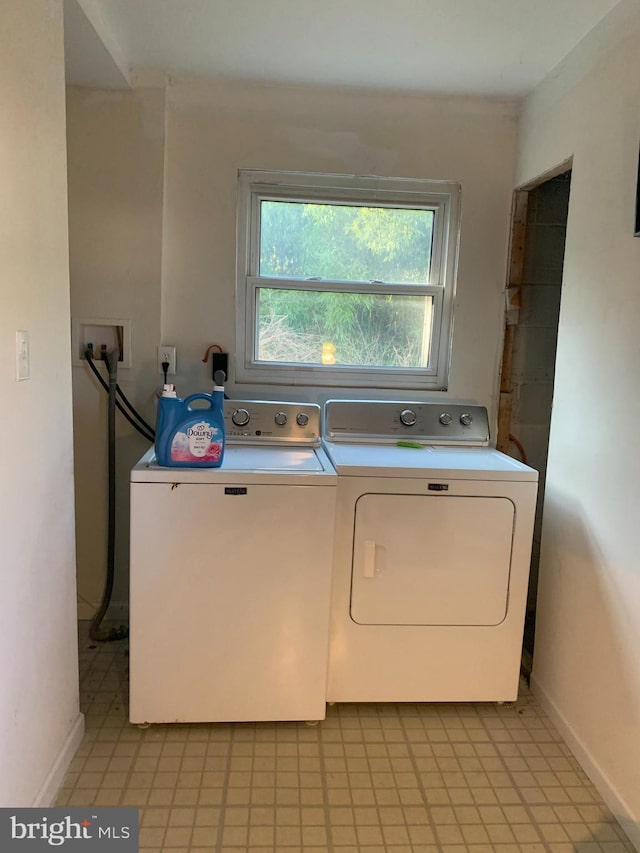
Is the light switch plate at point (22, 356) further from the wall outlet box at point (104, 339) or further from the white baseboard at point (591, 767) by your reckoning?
the white baseboard at point (591, 767)

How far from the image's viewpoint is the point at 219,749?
1.91 metres

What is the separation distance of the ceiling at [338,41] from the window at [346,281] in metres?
0.42

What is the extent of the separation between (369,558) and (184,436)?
73 centimetres

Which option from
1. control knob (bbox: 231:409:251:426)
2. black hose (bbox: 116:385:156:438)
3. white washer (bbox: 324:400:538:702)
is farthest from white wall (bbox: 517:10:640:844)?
black hose (bbox: 116:385:156:438)

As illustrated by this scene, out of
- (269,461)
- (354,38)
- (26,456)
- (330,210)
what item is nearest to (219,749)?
(269,461)

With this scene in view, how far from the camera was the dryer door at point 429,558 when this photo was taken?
2.01 metres

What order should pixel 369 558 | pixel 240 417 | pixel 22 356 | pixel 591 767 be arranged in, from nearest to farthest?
pixel 22 356, pixel 591 767, pixel 369 558, pixel 240 417

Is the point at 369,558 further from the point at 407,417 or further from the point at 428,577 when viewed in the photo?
the point at 407,417

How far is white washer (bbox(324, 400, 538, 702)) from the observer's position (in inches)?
A: 78.9

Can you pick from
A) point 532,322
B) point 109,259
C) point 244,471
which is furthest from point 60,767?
point 532,322

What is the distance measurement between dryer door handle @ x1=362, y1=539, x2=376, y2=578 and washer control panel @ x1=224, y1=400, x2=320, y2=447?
20.7 inches

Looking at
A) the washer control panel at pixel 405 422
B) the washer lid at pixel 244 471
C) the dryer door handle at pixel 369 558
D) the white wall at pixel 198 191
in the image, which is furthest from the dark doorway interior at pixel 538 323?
the washer lid at pixel 244 471

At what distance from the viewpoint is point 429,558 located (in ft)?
6.68

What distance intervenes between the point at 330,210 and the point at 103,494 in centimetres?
160
